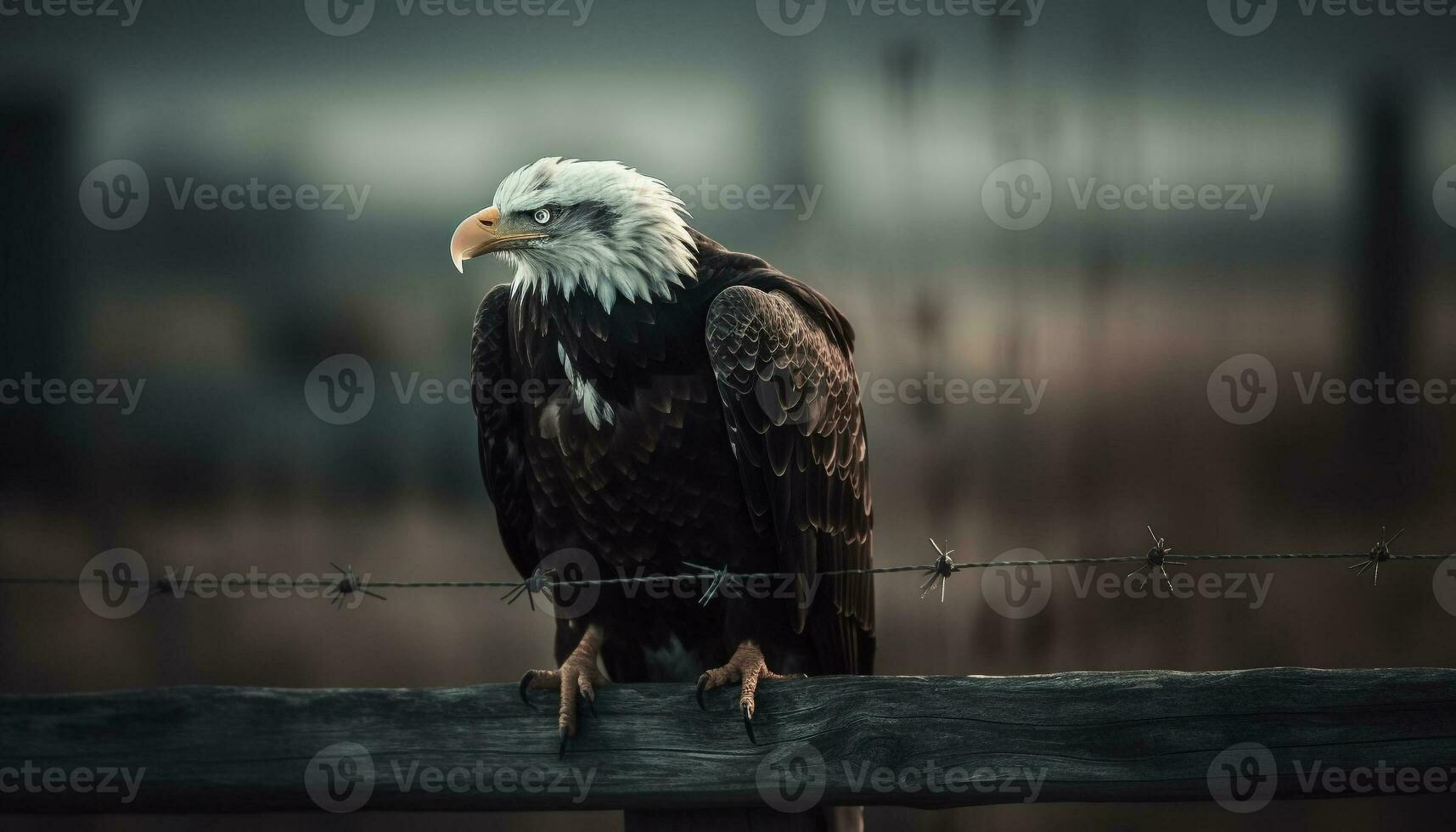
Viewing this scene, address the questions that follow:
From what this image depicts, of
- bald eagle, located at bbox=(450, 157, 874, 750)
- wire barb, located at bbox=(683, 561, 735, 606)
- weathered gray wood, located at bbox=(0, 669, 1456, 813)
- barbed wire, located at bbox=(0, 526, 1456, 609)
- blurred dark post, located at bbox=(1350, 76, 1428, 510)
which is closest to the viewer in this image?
weathered gray wood, located at bbox=(0, 669, 1456, 813)

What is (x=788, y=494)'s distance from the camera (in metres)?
2.26

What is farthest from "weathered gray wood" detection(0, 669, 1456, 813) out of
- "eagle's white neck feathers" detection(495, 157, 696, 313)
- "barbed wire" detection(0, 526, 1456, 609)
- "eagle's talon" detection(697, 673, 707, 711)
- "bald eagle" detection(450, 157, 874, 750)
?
"eagle's white neck feathers" detection(495, 157, 696, 313)

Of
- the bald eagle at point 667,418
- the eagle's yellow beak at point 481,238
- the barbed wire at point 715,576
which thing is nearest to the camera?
the barbed wire at point 715,576

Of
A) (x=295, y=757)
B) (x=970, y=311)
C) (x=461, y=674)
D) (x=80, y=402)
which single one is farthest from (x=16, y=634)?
(x=970, y=311)

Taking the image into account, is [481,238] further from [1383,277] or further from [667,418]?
[1383,277]

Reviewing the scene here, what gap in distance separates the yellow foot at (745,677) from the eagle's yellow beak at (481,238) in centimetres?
111

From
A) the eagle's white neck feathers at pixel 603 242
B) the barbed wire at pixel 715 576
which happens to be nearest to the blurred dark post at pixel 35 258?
the barbed wire at pixel 715 576

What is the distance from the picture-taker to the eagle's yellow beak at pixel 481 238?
7.75 feet

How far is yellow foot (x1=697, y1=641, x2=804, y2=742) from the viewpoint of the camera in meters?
1.81

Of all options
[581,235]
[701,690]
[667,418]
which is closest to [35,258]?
[581,235]

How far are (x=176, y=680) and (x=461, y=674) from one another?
821 mm

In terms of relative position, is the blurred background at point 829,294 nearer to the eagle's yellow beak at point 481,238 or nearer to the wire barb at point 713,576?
the eagle's yellow beak at point 481,238

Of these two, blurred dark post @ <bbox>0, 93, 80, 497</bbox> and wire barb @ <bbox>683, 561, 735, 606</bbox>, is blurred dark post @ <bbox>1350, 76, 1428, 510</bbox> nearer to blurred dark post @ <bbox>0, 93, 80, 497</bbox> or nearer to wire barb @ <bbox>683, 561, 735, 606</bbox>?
wire barb @ <bbox>683, 561, 735, 606</bbox>

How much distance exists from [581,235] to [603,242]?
0.06 metres
